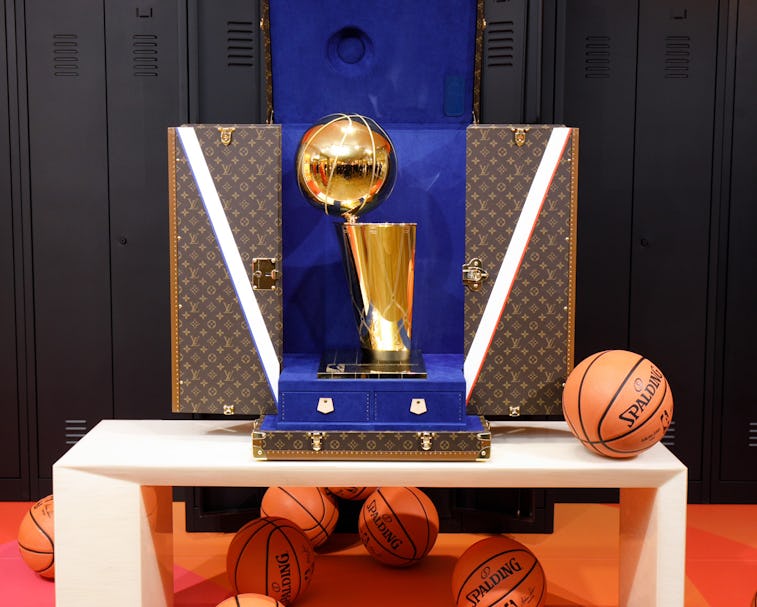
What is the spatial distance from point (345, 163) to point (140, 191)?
151 cm

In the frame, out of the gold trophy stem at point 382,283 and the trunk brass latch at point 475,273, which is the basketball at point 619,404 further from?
the gold trophy stem at point 382,283

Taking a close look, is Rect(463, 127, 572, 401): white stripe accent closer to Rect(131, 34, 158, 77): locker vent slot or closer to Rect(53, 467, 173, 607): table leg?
Rect(53, 467, 173, 607): table leg

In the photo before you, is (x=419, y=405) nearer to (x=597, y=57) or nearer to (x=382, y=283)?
(x=382, y=283)

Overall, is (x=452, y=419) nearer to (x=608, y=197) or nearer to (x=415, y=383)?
(x=415, y=383)

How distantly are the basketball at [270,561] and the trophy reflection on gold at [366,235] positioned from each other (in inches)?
22.5

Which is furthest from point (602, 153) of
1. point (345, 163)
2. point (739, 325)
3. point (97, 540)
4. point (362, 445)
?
point (97, 540)

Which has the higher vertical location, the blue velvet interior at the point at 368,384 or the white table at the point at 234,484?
the blue velvet interior at the point at 368,384

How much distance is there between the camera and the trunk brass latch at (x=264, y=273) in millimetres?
2459

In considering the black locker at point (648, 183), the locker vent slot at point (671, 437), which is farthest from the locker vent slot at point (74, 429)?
the locker vent slot at point (671, 437)

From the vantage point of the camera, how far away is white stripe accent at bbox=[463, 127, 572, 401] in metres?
2.43

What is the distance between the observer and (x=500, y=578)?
2.46 metres

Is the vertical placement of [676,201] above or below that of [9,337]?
above

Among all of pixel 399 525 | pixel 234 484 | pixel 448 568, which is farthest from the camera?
pixel 448 568

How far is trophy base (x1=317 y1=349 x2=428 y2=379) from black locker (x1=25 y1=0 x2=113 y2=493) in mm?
1389
